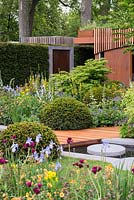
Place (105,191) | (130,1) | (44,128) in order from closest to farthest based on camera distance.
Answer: (105,191)
(44,128)
(130,1)

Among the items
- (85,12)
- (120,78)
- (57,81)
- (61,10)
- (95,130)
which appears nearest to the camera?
(95,130)

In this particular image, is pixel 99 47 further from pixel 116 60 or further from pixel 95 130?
pixel 95 130

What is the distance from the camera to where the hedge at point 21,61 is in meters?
17.1

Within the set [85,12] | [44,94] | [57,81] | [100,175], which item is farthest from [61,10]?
[100,175]

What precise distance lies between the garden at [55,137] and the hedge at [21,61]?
4459mm

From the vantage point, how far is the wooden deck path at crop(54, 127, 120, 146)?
6.75 metres

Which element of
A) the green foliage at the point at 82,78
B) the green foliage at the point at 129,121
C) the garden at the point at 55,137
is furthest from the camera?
the green foliage at the point at 82,78

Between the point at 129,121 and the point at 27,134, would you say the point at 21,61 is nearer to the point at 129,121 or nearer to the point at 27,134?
the point at 129,121

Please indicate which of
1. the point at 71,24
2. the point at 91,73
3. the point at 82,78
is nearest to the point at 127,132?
the point at 82,78

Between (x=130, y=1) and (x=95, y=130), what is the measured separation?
180 inches

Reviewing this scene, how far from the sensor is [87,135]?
24.3ft

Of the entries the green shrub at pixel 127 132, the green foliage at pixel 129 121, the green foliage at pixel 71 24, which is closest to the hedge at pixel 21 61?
the green foliage at pixel 129 121

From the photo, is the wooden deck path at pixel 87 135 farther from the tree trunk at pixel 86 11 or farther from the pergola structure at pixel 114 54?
the tree trunk at pixel 86 11

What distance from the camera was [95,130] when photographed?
8062 mm
